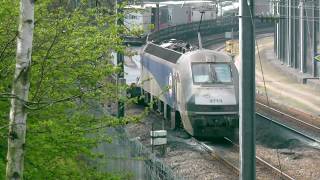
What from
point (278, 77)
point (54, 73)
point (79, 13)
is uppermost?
point (79, 13)

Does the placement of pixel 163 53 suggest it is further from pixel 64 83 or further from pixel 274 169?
pixel 64 83

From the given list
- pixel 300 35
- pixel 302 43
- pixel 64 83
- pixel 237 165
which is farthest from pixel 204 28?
pixel 64 83

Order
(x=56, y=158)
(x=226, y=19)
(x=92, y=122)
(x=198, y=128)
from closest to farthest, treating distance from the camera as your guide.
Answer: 1. (x=56, y=158)
2. (x=92, y=122)
3. (x=198, y=128)
4. (x=226, y=19)

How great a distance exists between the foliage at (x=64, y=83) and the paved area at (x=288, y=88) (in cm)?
1753

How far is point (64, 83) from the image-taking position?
1084cm

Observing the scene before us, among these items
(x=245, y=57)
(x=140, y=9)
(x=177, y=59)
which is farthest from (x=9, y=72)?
(x=177, y=59)

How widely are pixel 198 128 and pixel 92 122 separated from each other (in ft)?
42.5

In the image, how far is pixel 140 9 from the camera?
12.7 metres

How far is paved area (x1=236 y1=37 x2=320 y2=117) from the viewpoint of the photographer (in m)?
36.2

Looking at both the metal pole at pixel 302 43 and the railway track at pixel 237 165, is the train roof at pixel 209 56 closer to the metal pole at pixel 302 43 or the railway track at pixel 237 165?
the railway track at pixel 237 165

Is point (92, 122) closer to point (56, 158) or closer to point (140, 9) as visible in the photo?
point (56, 158)

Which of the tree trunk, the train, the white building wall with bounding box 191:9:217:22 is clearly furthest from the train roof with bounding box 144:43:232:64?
the white building wall with bounding box 191:9:217:22

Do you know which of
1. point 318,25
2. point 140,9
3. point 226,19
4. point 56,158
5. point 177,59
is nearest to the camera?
point 56,158

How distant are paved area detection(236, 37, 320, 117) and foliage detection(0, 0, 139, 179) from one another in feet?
57.5
